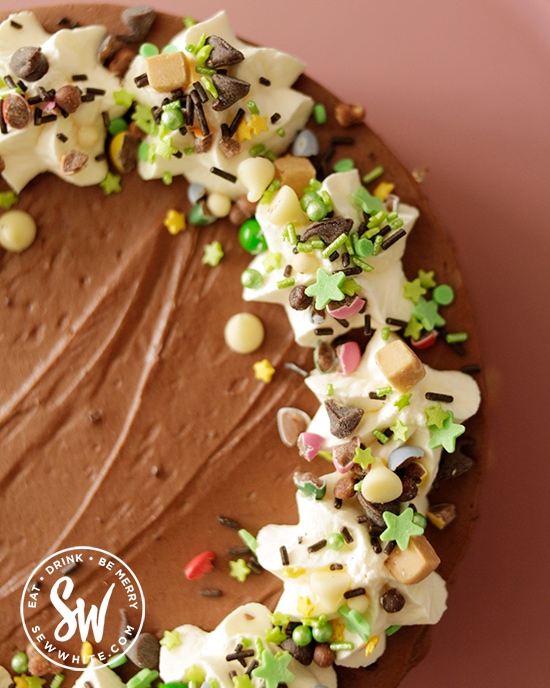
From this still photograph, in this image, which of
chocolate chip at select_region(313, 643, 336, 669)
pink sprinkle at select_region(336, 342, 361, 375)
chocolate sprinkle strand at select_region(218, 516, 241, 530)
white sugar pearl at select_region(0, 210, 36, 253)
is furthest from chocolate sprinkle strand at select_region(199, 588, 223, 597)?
white sugar pearl at select_region(0, 210, 36, 253)

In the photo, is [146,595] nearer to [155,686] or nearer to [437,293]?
[155,686]

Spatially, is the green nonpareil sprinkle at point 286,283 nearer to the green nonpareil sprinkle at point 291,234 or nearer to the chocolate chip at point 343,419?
the green nonpareil sprinkle at point 291,234

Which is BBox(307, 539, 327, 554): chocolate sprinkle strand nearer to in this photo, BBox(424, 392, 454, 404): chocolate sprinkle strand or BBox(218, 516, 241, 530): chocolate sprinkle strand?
BBox(218, 516, 241, 530): chocolate sprinkle strand

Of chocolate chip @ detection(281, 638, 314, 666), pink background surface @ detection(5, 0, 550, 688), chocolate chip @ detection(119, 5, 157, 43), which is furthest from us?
pink background surface @ detection(5, 0, 550, 688)

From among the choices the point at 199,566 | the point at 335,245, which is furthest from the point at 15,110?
the point at 199,566

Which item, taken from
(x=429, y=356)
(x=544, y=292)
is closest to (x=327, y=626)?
(x=429, y=356)

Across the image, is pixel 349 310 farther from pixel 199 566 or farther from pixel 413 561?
pixel 199 566
